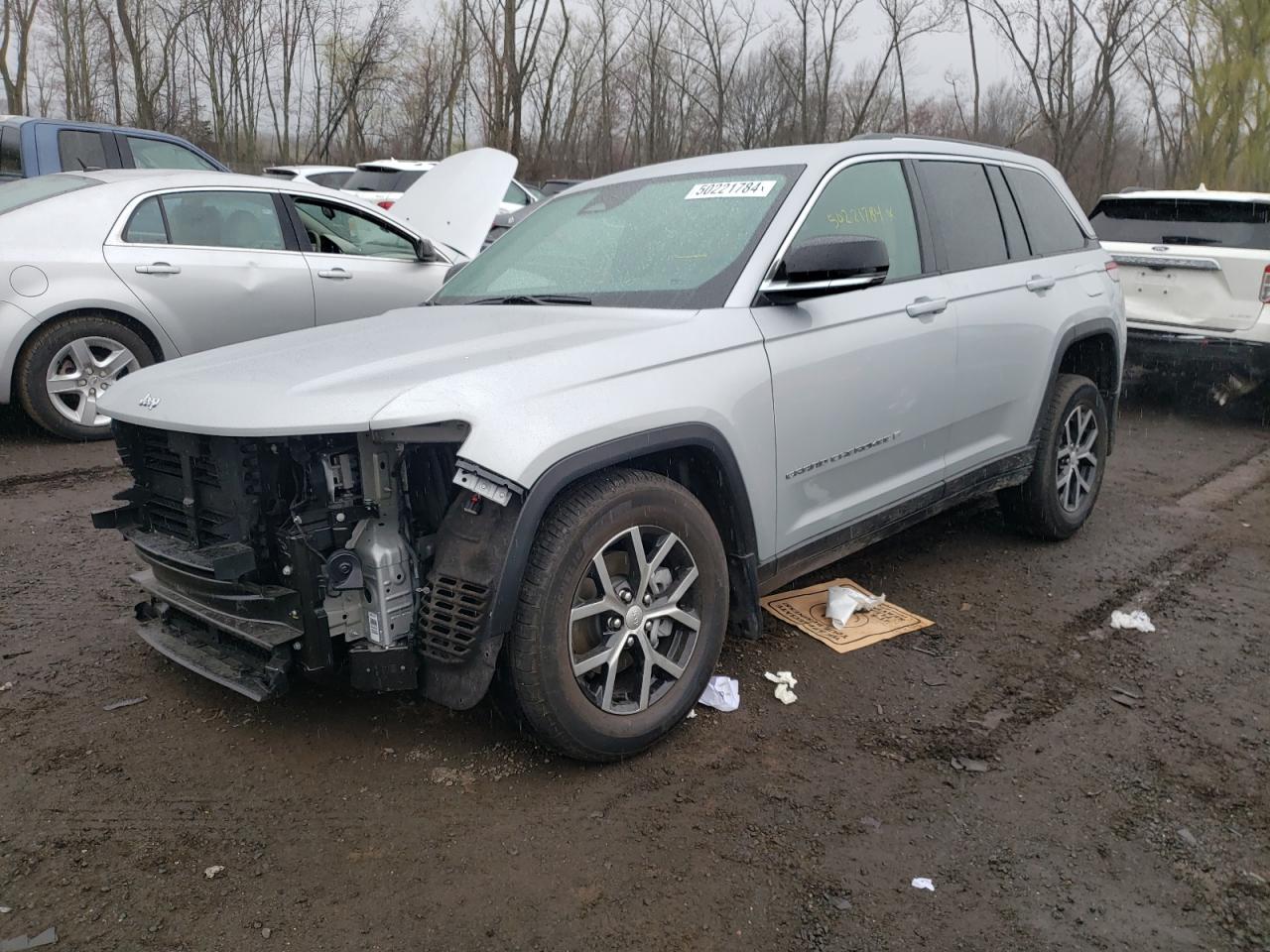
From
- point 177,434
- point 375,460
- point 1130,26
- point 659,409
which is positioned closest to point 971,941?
point 659,409

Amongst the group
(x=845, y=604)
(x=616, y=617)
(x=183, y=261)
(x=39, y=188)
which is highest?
(x=39, y=188)

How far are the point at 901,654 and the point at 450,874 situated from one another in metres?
1.99

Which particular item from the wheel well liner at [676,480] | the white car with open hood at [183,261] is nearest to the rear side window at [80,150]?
the white car with open hood at [183,261]

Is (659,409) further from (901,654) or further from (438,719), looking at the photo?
(901,654)

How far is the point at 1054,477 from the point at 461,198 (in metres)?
4.30

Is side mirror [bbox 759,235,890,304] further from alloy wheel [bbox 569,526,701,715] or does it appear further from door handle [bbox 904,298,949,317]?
alloy wheel [bbox 569,526,701,715]

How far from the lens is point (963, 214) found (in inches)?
170

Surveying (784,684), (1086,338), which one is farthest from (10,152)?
(1086,338)

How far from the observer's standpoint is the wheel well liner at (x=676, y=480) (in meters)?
2.59

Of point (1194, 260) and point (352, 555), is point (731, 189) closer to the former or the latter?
point (352, 555)

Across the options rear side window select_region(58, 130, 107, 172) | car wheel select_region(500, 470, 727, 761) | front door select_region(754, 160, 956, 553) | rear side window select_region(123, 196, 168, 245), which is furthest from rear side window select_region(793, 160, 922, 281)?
rear side window select_region(58, 130, 107, 172)

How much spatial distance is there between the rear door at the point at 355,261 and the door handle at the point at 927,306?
4151 mm

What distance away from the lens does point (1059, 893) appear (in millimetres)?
2473

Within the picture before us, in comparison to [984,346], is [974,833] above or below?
below
